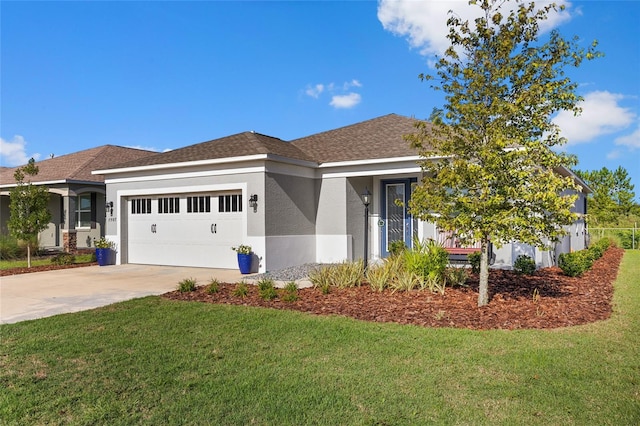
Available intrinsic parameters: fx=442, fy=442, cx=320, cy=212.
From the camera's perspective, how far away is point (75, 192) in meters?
18.7

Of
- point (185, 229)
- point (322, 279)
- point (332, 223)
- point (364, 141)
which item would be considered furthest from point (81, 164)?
point (322, 279)

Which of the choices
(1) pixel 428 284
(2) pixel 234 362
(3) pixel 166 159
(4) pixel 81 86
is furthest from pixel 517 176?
(4) pixel 81 86

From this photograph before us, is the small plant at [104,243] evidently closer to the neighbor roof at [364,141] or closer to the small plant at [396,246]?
the neighbor roof at [364,141]

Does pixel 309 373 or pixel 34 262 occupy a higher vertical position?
pixel 34 262

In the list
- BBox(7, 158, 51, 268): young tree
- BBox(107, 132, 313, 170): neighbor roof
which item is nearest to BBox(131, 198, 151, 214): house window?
BBox(107, 132, 313, 170): neighbor roof

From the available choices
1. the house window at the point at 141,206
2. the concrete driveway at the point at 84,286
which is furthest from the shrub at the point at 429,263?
the house window at the point at 141,206

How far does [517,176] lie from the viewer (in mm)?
6660

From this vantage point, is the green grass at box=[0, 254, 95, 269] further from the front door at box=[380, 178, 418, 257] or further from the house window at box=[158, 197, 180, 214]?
the front door at box=[380, 178, 418, 257]

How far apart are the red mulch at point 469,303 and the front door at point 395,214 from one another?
3806mm

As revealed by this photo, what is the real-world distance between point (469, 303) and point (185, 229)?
29.8 ft

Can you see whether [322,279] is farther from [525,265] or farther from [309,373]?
[525,265]

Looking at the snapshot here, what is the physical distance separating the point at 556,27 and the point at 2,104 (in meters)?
14.3

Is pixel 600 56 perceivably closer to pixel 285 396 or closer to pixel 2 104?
pixel 285 396

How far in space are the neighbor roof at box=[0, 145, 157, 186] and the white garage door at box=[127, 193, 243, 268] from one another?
5.09 metres
